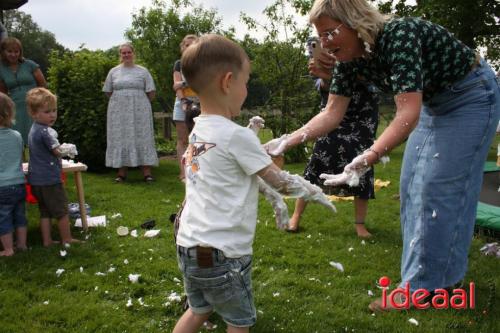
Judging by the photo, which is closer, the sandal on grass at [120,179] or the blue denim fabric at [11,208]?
the blue denim fabric at [11,208]

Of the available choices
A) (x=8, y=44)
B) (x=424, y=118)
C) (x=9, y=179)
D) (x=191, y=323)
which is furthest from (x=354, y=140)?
(x=8, y=44)

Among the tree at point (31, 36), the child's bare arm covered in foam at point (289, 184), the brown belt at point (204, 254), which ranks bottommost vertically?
the brown belt at point (204, 254)

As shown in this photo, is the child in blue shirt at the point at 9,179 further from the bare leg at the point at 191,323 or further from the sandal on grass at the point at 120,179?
the sandal on grass at the point at 120,179

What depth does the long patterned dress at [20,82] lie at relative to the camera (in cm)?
586

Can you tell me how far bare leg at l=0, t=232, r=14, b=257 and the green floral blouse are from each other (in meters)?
3.02

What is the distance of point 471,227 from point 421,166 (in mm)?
483

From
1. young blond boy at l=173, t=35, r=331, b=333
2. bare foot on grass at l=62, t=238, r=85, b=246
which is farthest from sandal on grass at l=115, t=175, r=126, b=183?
young blond boy at l=173, t=35, r=331, b=333

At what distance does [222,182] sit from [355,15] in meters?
1.12

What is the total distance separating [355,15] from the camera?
7.64 ft

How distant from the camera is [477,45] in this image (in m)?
13.4

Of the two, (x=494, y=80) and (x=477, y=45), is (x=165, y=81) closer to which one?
(x=477, y=45)

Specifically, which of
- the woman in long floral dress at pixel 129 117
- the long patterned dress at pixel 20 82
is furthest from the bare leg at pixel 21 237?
the woman in long floral dress at pixel 129 117

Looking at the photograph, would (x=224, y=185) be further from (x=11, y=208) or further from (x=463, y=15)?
(x=463, y=15)

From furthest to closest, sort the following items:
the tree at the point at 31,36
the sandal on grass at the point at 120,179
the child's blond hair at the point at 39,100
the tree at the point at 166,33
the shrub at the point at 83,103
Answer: the tree at the point at 31,36 < the tree at the point at 166,33 < the shrub at the point at 83,103 < the sandal on grass at the point at 120,179 < the child's blond hair at the point at 39,100
